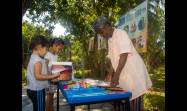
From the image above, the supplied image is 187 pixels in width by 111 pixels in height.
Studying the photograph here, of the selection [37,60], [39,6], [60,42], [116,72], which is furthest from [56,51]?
[39,6]

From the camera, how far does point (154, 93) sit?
22.9 feet

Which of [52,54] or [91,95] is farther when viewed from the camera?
[52,54]

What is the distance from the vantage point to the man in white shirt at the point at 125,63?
359 cm

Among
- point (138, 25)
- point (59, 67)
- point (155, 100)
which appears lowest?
point (155, 100)

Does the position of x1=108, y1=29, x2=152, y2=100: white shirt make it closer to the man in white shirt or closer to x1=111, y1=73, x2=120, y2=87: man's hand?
the man in white shirt

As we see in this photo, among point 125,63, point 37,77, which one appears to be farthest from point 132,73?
point 37,77

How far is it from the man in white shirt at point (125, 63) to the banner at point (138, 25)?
53 cm

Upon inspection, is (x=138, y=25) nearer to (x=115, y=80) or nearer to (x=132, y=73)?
→ (x=132, y=73)

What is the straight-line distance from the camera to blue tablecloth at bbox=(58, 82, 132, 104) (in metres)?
2.87

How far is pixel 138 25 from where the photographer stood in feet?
14.1

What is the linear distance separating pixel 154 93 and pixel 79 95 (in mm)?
4323

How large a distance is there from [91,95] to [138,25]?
1658 millimetres

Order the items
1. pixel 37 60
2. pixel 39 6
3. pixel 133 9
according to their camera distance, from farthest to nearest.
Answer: pixel 39 6 → pixel 133 9 → pixel 37 60
